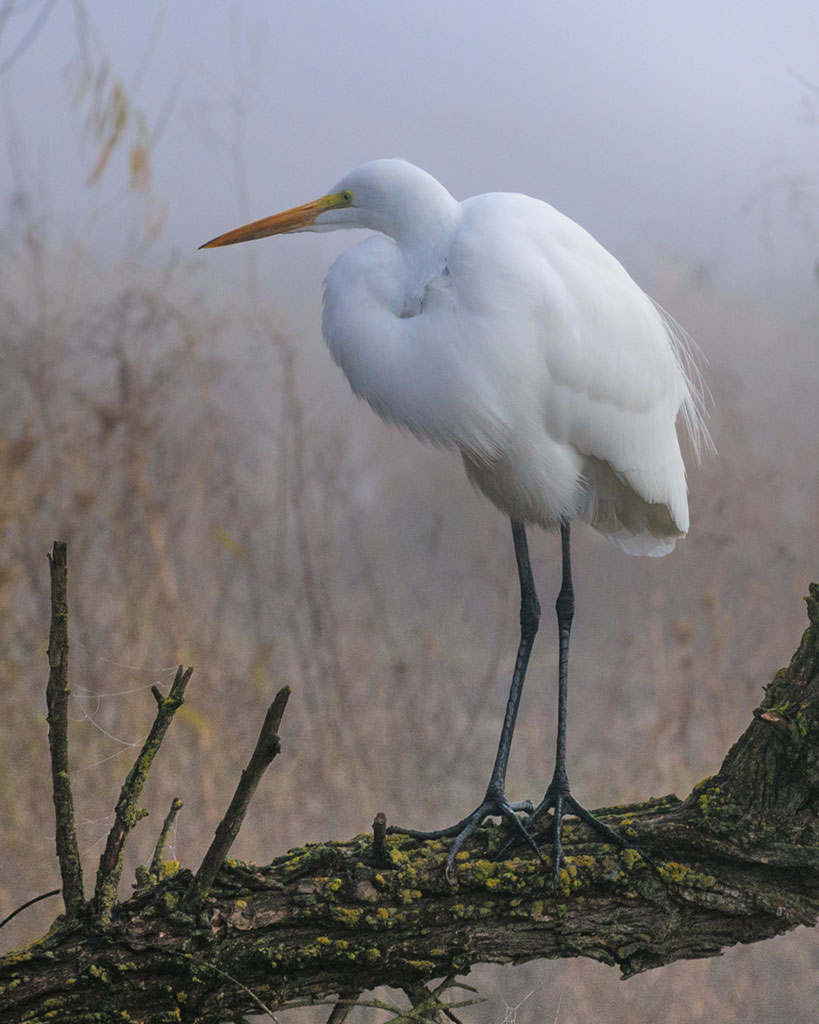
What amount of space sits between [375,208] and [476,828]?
1.80 ft

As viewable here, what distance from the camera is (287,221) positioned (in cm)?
96

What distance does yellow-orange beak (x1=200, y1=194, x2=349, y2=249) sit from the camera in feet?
3.10

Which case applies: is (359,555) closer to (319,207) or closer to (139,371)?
(139,371)

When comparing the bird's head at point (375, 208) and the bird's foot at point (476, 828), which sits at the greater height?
the bird's head at point (375, 208)

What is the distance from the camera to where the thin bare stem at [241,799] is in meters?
0.50

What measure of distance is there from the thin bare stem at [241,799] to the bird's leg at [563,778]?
0.87ft

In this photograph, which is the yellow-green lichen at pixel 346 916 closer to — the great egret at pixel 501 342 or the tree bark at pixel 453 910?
the tree bark at pixel 453 910

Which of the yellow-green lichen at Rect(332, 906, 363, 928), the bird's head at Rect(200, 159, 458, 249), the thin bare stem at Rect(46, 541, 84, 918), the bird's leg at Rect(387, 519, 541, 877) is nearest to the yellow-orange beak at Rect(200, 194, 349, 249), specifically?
the bird's head at Rect(200, 159, 458, 249)

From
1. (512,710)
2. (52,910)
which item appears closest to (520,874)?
(512,710)

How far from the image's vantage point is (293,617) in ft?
5.03

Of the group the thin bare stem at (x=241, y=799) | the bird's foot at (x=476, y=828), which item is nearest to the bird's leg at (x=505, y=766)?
the bird's foot at (x=476, y=828)

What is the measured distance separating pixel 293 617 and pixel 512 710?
60cm

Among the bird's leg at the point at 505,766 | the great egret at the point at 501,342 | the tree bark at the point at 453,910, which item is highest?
the great egret at the point at 501,342

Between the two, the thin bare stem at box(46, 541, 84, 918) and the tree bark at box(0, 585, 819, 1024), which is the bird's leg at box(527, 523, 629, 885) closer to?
the tree bark at box(0, 585, 819, 1024)
